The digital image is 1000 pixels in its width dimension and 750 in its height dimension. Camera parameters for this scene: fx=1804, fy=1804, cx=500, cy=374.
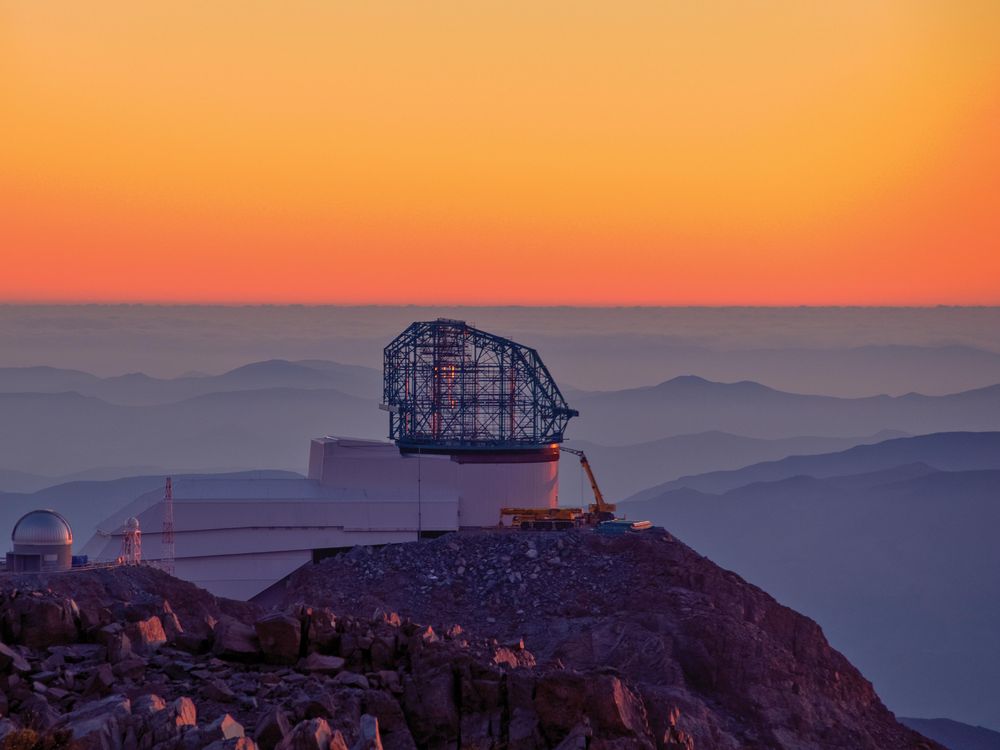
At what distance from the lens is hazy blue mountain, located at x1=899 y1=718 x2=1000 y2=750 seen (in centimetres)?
13238

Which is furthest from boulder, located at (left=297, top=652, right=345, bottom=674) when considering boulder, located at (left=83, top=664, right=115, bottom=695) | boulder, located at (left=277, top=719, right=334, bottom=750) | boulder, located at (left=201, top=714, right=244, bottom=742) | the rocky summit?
boulder, located at (left=277, top=719, right=334, bottom=750)

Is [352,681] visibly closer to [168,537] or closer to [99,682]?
[99,682]

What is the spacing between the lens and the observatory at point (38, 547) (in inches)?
2410

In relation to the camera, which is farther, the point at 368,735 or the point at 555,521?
the point at 555,521

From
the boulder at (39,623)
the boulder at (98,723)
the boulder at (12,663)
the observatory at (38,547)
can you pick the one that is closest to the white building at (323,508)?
the observatory at (38,547)

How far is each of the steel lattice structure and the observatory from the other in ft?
68.1

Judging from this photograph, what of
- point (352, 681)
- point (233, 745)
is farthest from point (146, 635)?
point (233, 745)

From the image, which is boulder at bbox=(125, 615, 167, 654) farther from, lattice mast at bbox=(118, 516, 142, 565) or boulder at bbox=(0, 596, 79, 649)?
lattice mast at bbox=(118, 516, 142, 565)

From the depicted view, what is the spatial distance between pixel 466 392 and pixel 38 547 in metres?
23.7

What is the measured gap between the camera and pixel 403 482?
246ft

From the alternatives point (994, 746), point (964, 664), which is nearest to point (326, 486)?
point (994, 746)

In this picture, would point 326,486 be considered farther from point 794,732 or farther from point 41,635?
point 41,635

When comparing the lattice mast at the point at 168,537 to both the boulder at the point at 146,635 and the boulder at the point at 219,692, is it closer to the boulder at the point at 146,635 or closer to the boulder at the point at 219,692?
the boulder at the point at 146,635

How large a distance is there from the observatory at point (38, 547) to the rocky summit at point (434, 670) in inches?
54.0
